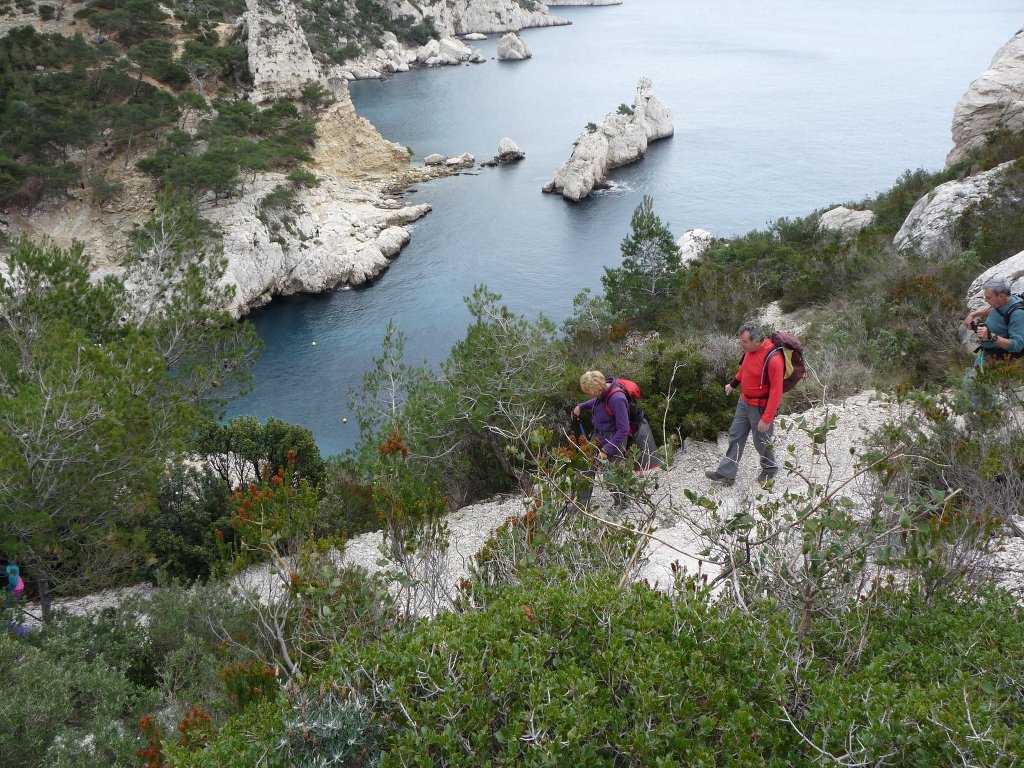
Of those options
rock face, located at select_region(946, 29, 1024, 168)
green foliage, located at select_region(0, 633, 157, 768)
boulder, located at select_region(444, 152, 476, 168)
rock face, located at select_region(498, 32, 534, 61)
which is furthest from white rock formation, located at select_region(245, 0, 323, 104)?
rock face, located at select_region(498, 32, 534, 61)

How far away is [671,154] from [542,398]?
41.5 m

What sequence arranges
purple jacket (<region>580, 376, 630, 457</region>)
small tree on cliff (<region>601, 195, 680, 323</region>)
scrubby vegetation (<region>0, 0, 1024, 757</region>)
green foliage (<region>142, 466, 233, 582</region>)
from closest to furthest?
scrubby vegetation (<region>0, 0, 1024, 757</region>), purple jacket (<region>580, 376, 630, 457</region>), green foliage (<region>142, 466, 233, 582</region>), small tree on cliff (<region>601, 195, 680, 323</region>)

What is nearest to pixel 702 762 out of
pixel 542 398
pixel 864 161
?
pixel 542 398

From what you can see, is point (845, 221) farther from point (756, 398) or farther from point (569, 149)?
point (569, 149)

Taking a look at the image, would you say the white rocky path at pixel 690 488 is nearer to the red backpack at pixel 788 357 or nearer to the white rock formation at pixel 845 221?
the red backpack at pixel 788 357

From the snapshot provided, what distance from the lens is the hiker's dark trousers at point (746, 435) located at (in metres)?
6.98

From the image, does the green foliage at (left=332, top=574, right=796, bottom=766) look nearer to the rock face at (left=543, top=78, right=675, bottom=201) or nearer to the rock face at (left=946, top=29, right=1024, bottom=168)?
Answer: the rock face at (left=946, top=29, right=1024, bottom=168)

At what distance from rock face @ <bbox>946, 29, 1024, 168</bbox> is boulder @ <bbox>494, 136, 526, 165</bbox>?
30238 millimetres

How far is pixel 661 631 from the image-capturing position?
11.2 ft

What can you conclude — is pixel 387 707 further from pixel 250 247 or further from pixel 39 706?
pixel 250 247

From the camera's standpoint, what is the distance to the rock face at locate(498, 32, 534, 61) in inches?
3061

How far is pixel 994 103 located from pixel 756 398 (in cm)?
1709

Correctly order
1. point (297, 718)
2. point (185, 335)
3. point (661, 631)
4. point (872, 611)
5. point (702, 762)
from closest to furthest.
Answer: point (702, 762) < point (297, 718) < point (661, 631) < point (872, 611) < point (185, 335)

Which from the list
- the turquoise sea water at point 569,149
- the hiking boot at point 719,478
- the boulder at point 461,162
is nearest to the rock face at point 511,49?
the turquoise sea water at point 569,149
